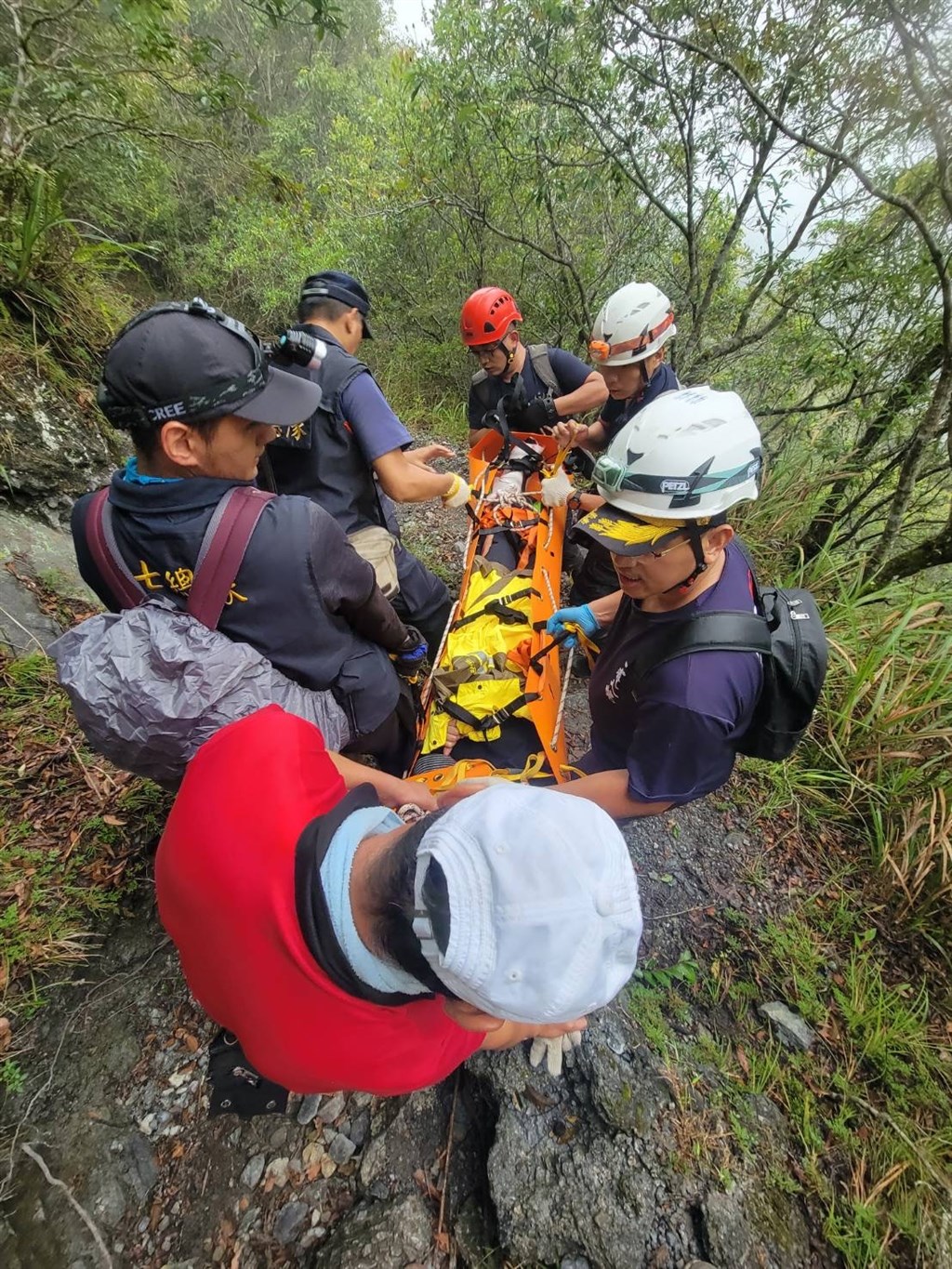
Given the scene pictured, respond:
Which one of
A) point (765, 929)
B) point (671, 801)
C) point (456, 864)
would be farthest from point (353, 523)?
point (765, 929)

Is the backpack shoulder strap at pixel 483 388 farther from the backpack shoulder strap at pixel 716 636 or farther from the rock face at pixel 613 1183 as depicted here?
the rock face at pixel 613 1183

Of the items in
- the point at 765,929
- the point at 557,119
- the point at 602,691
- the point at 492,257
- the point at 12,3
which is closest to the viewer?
the point at 602,691

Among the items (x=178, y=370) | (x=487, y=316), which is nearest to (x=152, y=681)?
(x=178, y=370)

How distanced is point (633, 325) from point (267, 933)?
3708 millimetres

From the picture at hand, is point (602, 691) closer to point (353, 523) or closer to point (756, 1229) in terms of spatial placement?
point (353, 523)

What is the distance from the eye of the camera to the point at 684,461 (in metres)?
1.71

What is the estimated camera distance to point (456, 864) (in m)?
0.81

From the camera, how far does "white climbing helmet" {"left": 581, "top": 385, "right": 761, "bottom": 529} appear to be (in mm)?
1705

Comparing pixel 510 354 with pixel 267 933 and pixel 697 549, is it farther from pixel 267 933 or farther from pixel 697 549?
pixel 267 933

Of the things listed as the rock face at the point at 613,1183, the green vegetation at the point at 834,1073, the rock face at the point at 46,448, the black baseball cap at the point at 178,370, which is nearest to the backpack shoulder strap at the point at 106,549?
the black baseball cap at the point at 178,370

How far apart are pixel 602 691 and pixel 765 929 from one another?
154 centimetres

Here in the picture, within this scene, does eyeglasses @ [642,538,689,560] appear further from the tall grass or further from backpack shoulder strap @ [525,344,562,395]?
backpack shoulder strap @ [525,344,562,395]

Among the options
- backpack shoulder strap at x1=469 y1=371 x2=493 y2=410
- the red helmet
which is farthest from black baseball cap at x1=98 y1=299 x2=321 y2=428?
backpack shoulder strap at x1=469 y1=371 x2=493 y2=410

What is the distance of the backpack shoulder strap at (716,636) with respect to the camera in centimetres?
167
